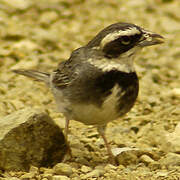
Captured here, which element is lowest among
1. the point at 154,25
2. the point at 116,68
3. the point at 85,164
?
the point at 85,164

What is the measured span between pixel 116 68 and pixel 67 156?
46.6 inches

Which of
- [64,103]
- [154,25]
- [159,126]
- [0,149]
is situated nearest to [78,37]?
[154,25]

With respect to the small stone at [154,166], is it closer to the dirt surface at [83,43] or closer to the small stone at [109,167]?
the dirt surface at [83,43]

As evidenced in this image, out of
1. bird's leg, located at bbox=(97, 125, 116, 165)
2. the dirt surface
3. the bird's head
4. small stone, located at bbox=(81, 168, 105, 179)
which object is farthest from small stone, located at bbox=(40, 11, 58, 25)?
small stone, located at bbox=(81, 168, 105, 179)

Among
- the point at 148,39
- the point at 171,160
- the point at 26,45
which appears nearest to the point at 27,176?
the point at 171,160

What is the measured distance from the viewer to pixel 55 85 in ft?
19.1

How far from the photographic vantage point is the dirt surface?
545cm

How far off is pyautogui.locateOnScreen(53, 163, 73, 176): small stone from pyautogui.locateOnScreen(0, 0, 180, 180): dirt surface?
41mm

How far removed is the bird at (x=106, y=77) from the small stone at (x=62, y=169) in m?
0.55

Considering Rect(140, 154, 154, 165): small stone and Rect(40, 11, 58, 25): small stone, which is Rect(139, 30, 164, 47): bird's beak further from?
Rect(40, 11, 58, 25): small stone

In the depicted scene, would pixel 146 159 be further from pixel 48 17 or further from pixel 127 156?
pixel 48 17

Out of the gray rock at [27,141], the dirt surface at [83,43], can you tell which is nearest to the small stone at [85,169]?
the dirt surface at [83,43]

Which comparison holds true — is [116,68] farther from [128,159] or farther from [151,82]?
[151,82]

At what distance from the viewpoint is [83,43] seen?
920cm
